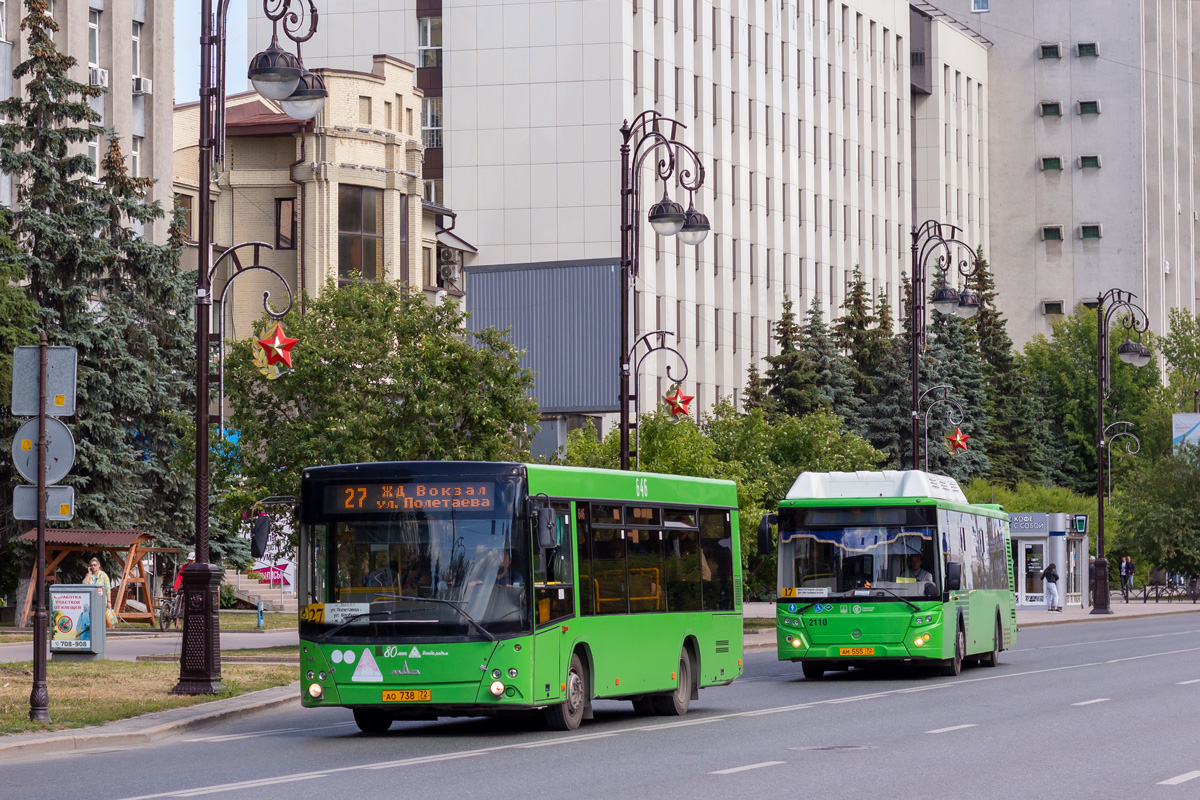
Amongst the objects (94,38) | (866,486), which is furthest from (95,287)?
(866,486)

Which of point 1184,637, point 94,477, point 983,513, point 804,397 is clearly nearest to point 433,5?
point 804,397

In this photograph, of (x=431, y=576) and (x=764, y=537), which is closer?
(x=431, y=576)

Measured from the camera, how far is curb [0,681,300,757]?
1681 centimetres

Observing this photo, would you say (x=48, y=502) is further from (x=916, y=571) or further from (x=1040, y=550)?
(x=1040, y=550)

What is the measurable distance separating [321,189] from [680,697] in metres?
43.1

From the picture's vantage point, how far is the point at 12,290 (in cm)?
4138

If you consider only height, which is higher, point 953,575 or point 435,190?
point 435,190

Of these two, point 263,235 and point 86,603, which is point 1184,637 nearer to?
point 86,603

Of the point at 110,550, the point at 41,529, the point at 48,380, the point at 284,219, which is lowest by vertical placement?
the point at 110,550

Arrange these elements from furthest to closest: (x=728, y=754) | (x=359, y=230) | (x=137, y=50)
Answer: (x=359, y=230) < (x=137, y=50) < (x=728, y=754)

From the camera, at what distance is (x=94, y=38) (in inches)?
2238

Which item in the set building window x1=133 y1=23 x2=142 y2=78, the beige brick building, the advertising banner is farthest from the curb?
the beige brick building

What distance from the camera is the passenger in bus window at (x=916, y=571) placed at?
26828mm

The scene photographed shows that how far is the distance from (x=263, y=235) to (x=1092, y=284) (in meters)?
75.1
